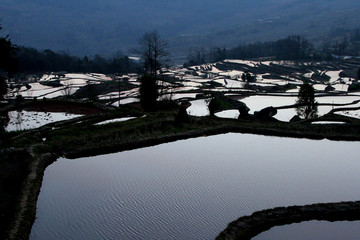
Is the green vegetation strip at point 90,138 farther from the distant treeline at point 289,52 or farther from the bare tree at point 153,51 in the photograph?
the distant treeline at point 289,52

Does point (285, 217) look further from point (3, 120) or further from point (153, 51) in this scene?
point (153, 51)

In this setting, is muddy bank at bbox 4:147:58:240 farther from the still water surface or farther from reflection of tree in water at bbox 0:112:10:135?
reflection of tree in water at bbox 0:112:10:135

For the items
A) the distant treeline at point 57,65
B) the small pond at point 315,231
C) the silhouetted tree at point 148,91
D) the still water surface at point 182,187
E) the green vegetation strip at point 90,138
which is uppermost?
the distant treeline at point 57,65

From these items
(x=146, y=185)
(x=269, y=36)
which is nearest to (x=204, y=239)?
(x=146, y=185)

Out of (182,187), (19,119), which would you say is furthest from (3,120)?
(182,187)

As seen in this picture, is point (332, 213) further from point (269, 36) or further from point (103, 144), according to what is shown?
point (269, 36)

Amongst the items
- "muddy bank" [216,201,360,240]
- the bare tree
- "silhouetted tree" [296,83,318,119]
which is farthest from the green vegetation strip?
"silhouetted tree" [296,83,318,119]

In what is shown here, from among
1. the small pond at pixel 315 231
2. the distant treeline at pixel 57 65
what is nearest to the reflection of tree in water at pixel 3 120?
the small pond at pixel 315 231
